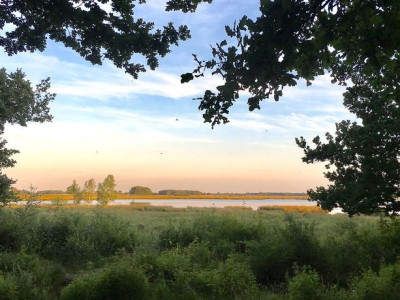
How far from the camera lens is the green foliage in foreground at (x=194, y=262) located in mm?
8719

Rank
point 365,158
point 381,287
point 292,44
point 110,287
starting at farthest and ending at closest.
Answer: point 365,158 < point 110,287 < point 381,287 < point 292,44

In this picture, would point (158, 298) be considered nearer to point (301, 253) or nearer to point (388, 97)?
point (301, 253)

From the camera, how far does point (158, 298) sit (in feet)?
29.4

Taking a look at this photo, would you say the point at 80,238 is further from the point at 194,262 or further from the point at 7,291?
the point at 7,291

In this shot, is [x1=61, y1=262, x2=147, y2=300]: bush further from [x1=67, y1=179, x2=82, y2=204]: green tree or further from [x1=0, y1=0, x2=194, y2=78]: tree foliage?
[x1=67, y1=179, x2=82, y2=204]: green tree

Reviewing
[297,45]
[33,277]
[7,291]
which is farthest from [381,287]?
[33,277]

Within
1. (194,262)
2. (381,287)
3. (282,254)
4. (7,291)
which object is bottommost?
(194,262)

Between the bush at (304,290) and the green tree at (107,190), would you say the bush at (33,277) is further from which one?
the green tree at (107,190)

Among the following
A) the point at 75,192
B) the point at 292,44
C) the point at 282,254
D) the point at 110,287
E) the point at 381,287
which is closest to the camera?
the point at 292,44

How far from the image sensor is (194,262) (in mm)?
13406

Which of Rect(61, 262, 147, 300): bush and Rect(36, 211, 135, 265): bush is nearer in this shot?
Rect(61, 262, 147, 300): bush

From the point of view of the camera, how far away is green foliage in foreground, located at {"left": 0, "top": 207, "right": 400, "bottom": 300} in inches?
343

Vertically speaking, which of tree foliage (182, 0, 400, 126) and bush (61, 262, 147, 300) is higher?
tree foliage (182, 0, 400, 126)

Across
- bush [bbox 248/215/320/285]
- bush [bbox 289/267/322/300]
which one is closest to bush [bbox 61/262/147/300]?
bush [bbox 289/267/322/300]
